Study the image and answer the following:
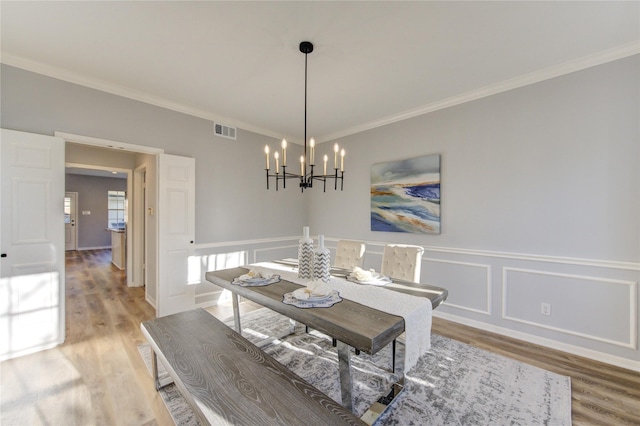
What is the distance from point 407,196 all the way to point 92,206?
10.5 m

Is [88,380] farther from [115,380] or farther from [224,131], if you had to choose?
[224,131]

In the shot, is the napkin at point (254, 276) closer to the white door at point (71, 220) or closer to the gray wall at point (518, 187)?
the gray wall at point (518, 187)

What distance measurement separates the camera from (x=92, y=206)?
9.09 m

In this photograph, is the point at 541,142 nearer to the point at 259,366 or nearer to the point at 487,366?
the point at 487,366

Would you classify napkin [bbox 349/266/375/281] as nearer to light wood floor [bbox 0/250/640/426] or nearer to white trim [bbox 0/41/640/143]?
light wood floor [bbox 0/250/640/426]

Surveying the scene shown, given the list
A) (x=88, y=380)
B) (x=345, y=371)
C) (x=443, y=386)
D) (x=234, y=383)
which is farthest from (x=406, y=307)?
(x=88, y=380)

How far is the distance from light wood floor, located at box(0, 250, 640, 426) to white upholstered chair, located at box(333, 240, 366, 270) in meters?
1.22

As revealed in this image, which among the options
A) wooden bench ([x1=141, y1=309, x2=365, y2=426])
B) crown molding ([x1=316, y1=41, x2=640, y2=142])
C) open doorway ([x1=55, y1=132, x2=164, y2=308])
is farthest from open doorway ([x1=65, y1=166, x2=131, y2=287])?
crown molding ([x1=316, y1=41, x2=640, y2=142])

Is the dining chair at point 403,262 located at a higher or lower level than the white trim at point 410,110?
lower

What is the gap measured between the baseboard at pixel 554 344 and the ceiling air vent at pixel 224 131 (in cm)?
390

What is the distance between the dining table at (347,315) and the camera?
4.55 ft

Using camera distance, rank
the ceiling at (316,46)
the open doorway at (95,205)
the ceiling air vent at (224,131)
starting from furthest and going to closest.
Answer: the open doorway at (95,205), the ceiling air vent at (224,131), the ceiling at (316,46)

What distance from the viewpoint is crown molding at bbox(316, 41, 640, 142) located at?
2.31 m

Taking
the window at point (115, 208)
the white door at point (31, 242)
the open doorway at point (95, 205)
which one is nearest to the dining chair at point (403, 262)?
the white door at point (31, 242)
